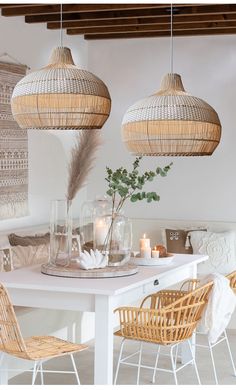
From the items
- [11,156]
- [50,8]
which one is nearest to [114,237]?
[11,156]

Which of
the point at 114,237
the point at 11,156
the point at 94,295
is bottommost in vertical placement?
the point at 94,295

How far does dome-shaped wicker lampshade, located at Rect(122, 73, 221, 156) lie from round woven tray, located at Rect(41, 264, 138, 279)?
2.08ft

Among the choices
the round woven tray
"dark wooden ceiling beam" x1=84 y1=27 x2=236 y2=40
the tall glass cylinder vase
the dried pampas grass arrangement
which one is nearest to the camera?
the round woven tray

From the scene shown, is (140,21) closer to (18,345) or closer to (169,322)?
(169,322)

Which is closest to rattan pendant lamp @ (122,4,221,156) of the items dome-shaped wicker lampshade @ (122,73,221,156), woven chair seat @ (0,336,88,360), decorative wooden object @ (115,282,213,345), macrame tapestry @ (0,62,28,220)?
dome-shaped wicker lampshade @ (122,73,221,156)

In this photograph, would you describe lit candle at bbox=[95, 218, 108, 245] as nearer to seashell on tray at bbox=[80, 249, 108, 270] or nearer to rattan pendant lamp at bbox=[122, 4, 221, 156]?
seashell on tray at bbox=[80, 249, 108, 270]

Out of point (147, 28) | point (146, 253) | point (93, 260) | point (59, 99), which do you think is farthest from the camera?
point (147, 28)

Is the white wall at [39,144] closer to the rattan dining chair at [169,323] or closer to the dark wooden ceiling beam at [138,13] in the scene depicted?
the dark wooden ceiling beam at [138,13]

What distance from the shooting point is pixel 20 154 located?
539 cm

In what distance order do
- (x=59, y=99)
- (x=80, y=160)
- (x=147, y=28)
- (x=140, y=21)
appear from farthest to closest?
(x=80, y=160) → (x=147, y=28) → (x=140, y=21) → (x=59, y=99)

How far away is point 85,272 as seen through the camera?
329 centimetres

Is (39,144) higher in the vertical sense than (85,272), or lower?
higher

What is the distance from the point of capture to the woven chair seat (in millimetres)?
2809

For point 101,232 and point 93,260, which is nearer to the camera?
point 93,260
